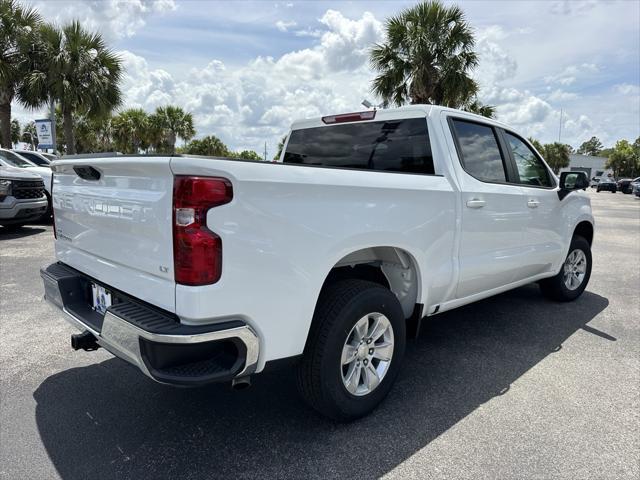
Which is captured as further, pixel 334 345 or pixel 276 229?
pixel 334 345

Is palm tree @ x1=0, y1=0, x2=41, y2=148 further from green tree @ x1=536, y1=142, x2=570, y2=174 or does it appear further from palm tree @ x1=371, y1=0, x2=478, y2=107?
green tree @ x1=536, y1=142, x2=570, y2=174

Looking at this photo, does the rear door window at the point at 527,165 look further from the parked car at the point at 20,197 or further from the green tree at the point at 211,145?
the green tree at the point at 211,145

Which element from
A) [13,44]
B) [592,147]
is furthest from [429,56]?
[592,147]

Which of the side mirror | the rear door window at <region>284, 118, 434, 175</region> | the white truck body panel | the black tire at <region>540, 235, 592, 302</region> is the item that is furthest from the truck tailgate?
the black tire at <region>540, 235, 592, 302</region>

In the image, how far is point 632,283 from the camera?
649 cm

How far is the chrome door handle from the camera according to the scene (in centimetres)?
337

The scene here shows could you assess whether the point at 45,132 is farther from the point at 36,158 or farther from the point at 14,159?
the point at 14,159

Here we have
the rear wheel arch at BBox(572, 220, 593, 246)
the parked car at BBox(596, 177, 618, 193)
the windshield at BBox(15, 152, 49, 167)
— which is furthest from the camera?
the parked car at BBox(596, 177, 618, 193)

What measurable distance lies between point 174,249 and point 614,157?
81.9 metres

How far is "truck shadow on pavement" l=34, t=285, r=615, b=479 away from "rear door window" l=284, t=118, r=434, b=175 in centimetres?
154

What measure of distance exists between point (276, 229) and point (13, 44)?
19.3 m

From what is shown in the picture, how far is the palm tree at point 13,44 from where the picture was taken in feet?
53.8

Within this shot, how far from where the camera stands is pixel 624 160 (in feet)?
223

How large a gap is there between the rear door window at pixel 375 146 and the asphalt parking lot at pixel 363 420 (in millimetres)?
1543
